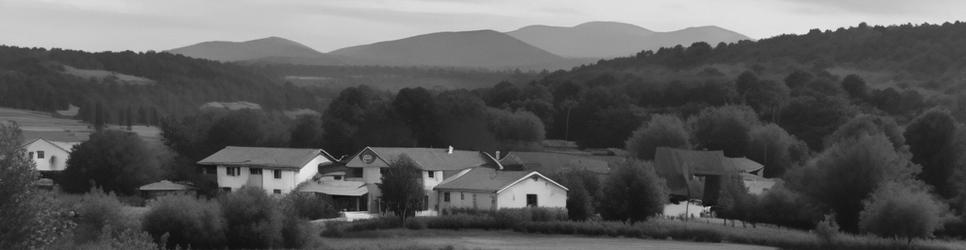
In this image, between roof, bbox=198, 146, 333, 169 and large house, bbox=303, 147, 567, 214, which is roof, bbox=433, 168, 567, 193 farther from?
roof, bbox=198, 146, 333, 169

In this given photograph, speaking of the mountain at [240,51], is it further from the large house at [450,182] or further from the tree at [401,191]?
the tree at [401,191]

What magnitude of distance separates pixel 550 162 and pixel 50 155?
30.0 meters

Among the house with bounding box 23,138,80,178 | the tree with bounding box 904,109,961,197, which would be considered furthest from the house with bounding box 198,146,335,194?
the tree with bounding box 904,109,961,197

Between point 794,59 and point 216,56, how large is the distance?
7817 centimetres

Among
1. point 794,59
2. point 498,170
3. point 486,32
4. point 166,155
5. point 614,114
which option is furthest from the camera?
point 486,32

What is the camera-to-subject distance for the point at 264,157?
216 feet

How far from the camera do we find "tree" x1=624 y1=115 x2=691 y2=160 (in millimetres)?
81706

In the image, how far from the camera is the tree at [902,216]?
46938 millimetres

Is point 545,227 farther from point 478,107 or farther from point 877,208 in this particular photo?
point 478,107

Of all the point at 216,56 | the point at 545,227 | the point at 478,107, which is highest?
the point at 216,56

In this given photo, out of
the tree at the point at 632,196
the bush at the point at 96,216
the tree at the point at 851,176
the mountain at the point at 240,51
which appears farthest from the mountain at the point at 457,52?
the bush at the point at 96,216

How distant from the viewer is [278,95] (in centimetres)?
12212

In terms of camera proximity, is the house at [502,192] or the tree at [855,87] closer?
the house at [502,192]

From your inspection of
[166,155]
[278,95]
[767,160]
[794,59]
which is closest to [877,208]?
[767,160]
